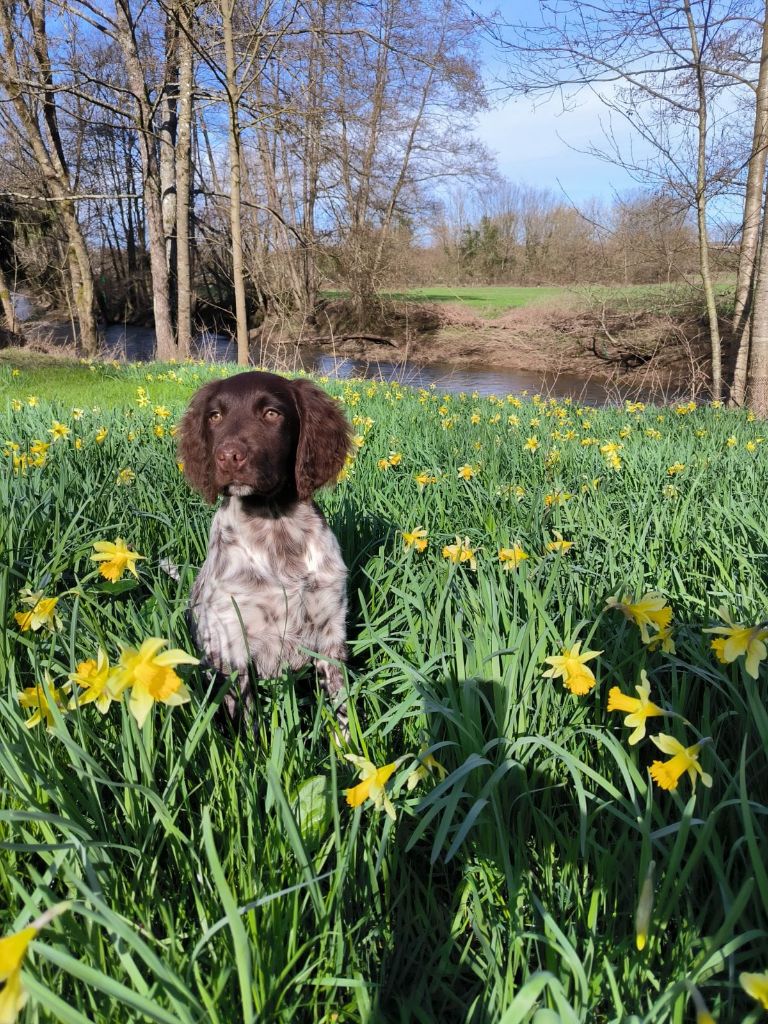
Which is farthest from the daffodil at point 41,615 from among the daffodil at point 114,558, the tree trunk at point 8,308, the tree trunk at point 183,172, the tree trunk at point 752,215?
the tree trunk at point 8,308

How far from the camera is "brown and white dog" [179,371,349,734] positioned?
2221 mm

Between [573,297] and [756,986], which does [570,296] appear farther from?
[756,986]

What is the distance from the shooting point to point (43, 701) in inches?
46.6

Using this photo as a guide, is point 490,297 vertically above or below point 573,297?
above

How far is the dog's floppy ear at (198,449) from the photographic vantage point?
8.36 ft

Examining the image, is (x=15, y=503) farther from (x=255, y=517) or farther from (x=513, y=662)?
(x=513, y=662)

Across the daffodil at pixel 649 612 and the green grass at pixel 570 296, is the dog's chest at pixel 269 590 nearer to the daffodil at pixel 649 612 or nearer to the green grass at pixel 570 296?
the daffodil at pixel 649 612

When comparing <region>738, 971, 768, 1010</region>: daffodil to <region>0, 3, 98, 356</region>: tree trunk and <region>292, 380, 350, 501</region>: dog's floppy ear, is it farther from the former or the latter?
<region>0, 3, 98, 356</region>: tree trunk

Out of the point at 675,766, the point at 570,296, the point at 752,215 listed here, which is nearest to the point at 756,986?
the point at 675,766

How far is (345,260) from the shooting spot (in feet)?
70.1

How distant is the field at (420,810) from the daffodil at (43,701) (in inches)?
0.8

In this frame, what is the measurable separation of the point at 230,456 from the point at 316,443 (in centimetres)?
47

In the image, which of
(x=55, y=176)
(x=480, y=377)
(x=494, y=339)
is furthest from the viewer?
(x=494, y=339)

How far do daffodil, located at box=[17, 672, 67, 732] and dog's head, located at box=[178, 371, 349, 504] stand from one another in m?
1.17
